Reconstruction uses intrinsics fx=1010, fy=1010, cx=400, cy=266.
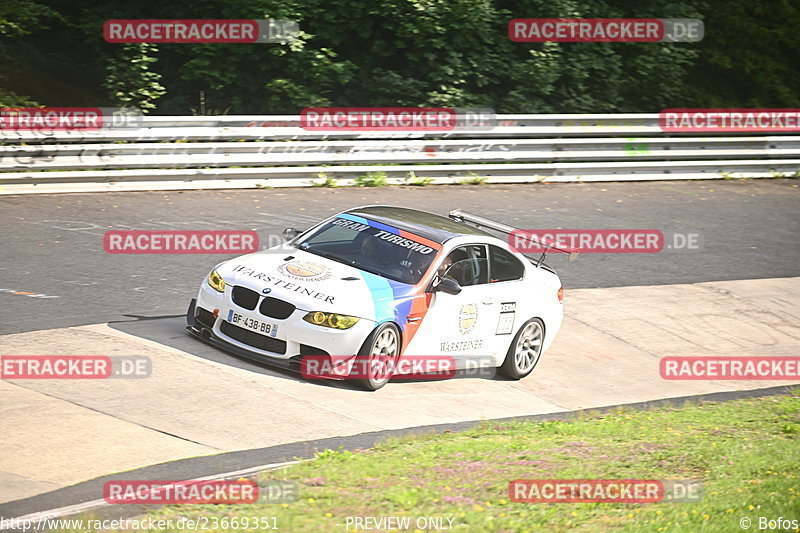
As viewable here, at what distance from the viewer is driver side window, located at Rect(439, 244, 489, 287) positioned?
34.3 feet

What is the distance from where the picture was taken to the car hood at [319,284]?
951 centimetres

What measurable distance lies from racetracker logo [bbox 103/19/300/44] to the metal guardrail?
3.33 metres

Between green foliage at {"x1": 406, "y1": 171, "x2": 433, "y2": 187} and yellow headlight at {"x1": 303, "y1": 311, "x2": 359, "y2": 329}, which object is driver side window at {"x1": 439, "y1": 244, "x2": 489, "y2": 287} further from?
green foliage at {"x1": 406, "y1": 171, "x2": 433, "y2": 187}

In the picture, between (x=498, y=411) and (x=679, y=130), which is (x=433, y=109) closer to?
(x=679, y=130)

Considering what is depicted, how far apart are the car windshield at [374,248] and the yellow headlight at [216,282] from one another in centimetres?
100

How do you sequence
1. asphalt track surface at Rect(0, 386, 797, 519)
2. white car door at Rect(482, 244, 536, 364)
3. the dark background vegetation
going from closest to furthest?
1. asphalt track surface at Rect(0, 386, 797, 519)
2. white car door at Rect(482, 244, 536, 364)
3. the dark background vegetation

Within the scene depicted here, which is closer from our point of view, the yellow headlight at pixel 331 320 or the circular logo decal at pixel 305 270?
the yellow headlight at pixel 331 320

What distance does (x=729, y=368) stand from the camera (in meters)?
12.2

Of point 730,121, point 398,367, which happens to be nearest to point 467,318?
point 398,367

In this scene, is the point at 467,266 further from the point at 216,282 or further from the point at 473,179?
the point at 473,179

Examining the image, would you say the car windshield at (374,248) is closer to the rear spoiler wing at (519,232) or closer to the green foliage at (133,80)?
the rear spoiler wing at (519,232)

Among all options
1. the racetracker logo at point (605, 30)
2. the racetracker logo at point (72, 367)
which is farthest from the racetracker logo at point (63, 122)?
the racetracker logo at point (605, 30)

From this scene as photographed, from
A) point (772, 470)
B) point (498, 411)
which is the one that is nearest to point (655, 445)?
point (772, 470)

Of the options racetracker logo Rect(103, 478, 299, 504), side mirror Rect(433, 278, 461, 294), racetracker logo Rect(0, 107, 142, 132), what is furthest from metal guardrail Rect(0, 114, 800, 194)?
racetracker logo Rect(103, 478, 299, 504)
